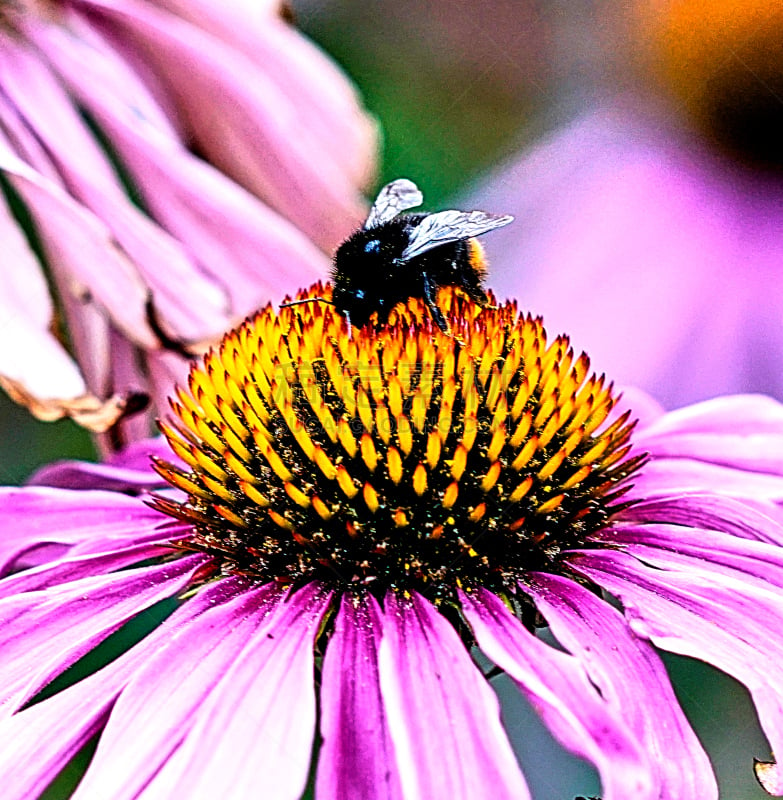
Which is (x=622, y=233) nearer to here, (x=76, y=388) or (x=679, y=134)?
(x=679, y=134)

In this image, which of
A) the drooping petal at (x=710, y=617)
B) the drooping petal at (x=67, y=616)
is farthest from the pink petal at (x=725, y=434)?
the drooping petal at (x=67, y=616)

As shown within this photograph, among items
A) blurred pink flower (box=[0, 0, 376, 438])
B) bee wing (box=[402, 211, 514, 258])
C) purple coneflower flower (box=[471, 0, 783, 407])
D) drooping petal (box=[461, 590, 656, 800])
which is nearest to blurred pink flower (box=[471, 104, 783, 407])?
purple coneflower flower (box=[471, 0, 783, 407])

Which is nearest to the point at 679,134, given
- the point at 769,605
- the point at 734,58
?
the point at 734,58

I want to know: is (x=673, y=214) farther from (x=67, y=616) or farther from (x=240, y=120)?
(x=67, y=616)

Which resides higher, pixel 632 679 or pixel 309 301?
pixel 309 301

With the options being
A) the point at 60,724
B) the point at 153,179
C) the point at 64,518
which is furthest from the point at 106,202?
the point at 60,724

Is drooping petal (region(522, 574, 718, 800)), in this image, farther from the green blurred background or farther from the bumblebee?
the green blurred background

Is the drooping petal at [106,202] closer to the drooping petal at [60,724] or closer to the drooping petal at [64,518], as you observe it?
the drooping petal at [64,518]
